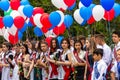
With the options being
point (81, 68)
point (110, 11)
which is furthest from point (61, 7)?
point (81, 68)

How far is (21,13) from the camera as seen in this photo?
1380 centimetres

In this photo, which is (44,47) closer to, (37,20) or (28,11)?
(37,20)

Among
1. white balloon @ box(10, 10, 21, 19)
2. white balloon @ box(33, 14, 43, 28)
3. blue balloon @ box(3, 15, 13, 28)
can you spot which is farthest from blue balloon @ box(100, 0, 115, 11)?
white balloon @ box(10, 10, 21, 19)

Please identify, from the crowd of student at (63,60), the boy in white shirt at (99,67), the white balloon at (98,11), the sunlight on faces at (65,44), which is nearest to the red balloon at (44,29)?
the crowd of student at (63,60)

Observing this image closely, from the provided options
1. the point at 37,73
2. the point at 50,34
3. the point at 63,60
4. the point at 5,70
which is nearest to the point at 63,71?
the point at 63,60

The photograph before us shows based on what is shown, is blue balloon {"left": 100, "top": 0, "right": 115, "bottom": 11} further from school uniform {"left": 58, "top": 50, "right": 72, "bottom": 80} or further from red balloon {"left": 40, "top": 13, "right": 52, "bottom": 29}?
red balloon {"left": 40, "top": 13, "right": 52, "bottom": 29}

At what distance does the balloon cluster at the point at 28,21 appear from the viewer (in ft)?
41.1

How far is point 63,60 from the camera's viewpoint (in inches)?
438

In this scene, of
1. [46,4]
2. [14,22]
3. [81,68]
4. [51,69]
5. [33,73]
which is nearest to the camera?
[81,68]

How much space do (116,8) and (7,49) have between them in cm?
342

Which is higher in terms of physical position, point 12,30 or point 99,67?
point 12,30

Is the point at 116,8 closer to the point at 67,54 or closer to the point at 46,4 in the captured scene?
the point at 67,54

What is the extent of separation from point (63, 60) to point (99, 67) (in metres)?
1.68

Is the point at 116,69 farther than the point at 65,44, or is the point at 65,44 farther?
the point at 65,44
